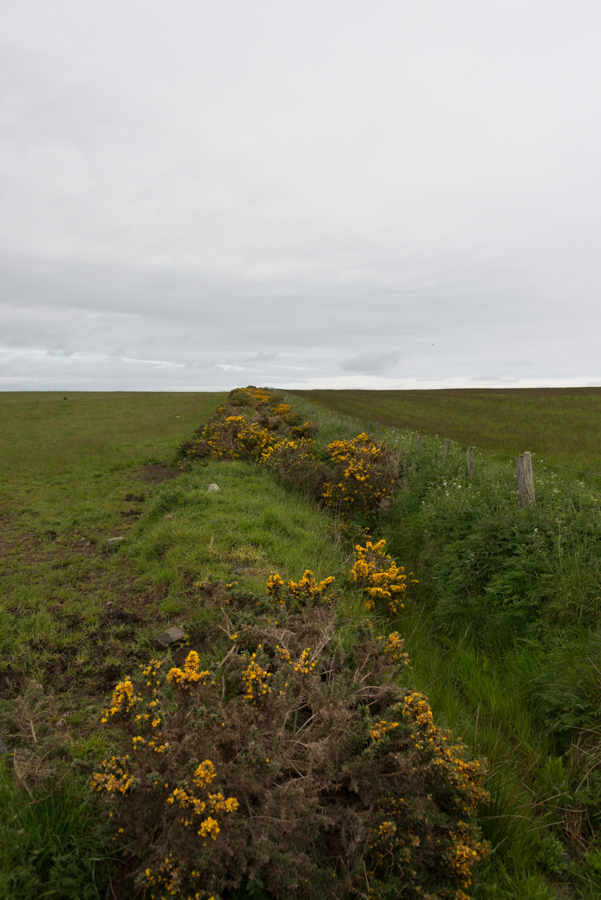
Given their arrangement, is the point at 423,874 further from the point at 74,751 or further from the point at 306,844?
the point at 74,751

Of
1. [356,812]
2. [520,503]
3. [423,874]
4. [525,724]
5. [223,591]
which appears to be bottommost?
[525,724]

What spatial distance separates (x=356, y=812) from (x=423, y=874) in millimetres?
391

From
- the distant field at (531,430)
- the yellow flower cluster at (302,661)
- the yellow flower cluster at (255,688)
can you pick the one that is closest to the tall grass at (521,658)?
the yellow flower cluster at (302,661)

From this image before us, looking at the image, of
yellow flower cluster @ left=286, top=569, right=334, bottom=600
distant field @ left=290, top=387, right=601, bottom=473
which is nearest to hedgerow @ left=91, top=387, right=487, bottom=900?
yellow flower cluster @ left=286, top=569, right=334, bottom=600

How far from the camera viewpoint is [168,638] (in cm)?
466

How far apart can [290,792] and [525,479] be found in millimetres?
5005

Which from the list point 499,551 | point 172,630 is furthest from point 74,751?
point 499,551

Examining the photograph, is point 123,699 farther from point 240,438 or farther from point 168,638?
point 240,438

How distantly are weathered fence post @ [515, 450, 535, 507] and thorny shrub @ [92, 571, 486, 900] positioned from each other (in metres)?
3.89

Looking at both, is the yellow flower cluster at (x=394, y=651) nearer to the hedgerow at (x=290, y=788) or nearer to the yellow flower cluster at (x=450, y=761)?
the hedgerow at (x=290, y=788)

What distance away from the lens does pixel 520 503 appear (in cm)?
629

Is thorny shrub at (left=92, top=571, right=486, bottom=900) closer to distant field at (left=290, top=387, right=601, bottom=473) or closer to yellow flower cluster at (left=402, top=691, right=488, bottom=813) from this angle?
yellow flower cluster at (left=402, top=691, right=488, bottom=813)

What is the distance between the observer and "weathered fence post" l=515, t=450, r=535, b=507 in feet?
20.0

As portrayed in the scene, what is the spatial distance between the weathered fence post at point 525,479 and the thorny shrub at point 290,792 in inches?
153
